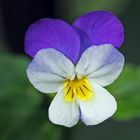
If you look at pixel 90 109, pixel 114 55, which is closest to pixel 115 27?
pixel 114 55

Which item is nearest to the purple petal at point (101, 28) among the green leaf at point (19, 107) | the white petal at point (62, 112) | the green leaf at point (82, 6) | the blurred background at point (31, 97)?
the white petal at point (62, 112)

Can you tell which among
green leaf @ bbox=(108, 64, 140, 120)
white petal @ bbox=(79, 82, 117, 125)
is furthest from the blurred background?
white petal @ bbox=(79, 82, 117, 125)

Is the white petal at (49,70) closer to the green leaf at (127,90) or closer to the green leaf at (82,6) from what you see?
the green leaf at (127,90)

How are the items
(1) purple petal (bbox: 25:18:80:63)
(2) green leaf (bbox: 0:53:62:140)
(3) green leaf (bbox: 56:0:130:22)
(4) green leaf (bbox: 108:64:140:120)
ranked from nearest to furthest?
(1) purple petal (bbox: 25:18:80:63)
(4) green leaf (bbox: 108:64:140:120)
(2) green leaf (bbox: 0:53:62:140)
(3) green leaf (bbox: 56:0:130:22)

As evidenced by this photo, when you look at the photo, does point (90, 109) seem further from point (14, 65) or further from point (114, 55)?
point (14, 65)

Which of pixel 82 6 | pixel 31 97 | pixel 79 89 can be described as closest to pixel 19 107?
pixel 31 97

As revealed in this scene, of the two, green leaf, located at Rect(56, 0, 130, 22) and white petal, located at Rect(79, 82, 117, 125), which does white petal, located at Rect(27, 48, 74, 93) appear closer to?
white petal, located at Rect(79, 82, 117, 125)
